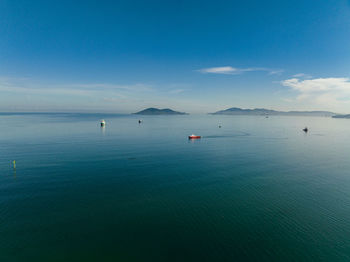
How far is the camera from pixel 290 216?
23.5 m

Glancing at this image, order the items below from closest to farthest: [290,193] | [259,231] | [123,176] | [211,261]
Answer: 1. [211,261]
2. [259,231]
3. [290,193]
4. [123,176]

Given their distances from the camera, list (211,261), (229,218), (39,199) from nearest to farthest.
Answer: (211,261) → (229,218) → (39,199)

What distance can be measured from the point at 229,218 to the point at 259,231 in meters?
3.69

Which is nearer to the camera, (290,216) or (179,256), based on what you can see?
(179,256)

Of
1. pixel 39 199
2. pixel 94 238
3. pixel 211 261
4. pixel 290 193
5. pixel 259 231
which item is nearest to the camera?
pixel 211 261

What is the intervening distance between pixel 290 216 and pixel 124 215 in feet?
71.2

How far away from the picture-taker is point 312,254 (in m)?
17.3

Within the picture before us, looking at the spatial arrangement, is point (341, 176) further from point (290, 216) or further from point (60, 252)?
point (60, 252)

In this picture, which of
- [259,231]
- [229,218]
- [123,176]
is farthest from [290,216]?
[123,176]

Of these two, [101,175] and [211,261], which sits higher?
[101,175]

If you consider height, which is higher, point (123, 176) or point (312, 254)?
point (123, 176)

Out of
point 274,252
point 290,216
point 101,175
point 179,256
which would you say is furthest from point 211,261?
point 101,175

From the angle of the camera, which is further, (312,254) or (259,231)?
(259,231)

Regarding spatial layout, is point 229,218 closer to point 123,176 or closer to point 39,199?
point 123,176
